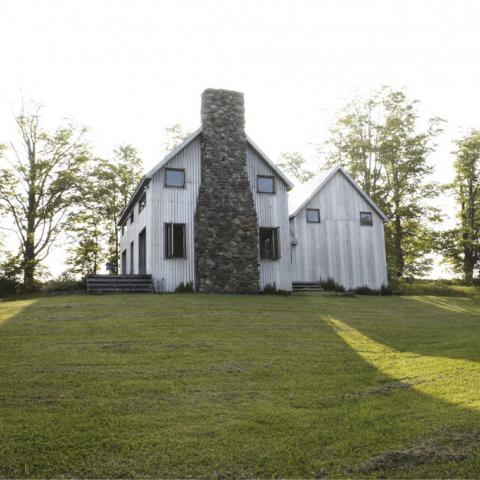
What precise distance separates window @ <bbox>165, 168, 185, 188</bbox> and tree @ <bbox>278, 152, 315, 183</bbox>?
74.8 feet

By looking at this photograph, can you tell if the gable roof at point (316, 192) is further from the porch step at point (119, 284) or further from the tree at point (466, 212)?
the porch step at point (119, 284)

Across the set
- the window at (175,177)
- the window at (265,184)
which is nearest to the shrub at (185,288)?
the window at (175,177)

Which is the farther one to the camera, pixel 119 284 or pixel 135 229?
pixel 135 229

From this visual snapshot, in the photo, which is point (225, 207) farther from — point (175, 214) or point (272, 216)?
point (272, 216)

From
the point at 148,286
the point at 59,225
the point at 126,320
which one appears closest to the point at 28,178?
the point at 59,225

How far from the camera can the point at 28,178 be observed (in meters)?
31.3

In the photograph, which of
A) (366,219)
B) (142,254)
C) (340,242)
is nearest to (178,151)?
(142,254)

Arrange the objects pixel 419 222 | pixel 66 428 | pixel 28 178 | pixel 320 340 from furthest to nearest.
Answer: pixel 419 222 < pixel 28 178 < pixel 320 340 < pixel 66 428

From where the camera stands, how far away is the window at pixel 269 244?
22.7 meters

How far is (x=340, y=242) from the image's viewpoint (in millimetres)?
28000

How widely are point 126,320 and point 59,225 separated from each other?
21.3 metres

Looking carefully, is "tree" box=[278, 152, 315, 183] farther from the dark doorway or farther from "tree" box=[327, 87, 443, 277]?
the dark doorway

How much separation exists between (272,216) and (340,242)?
6401 mm

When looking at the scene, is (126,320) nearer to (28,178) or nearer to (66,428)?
(66,428)
